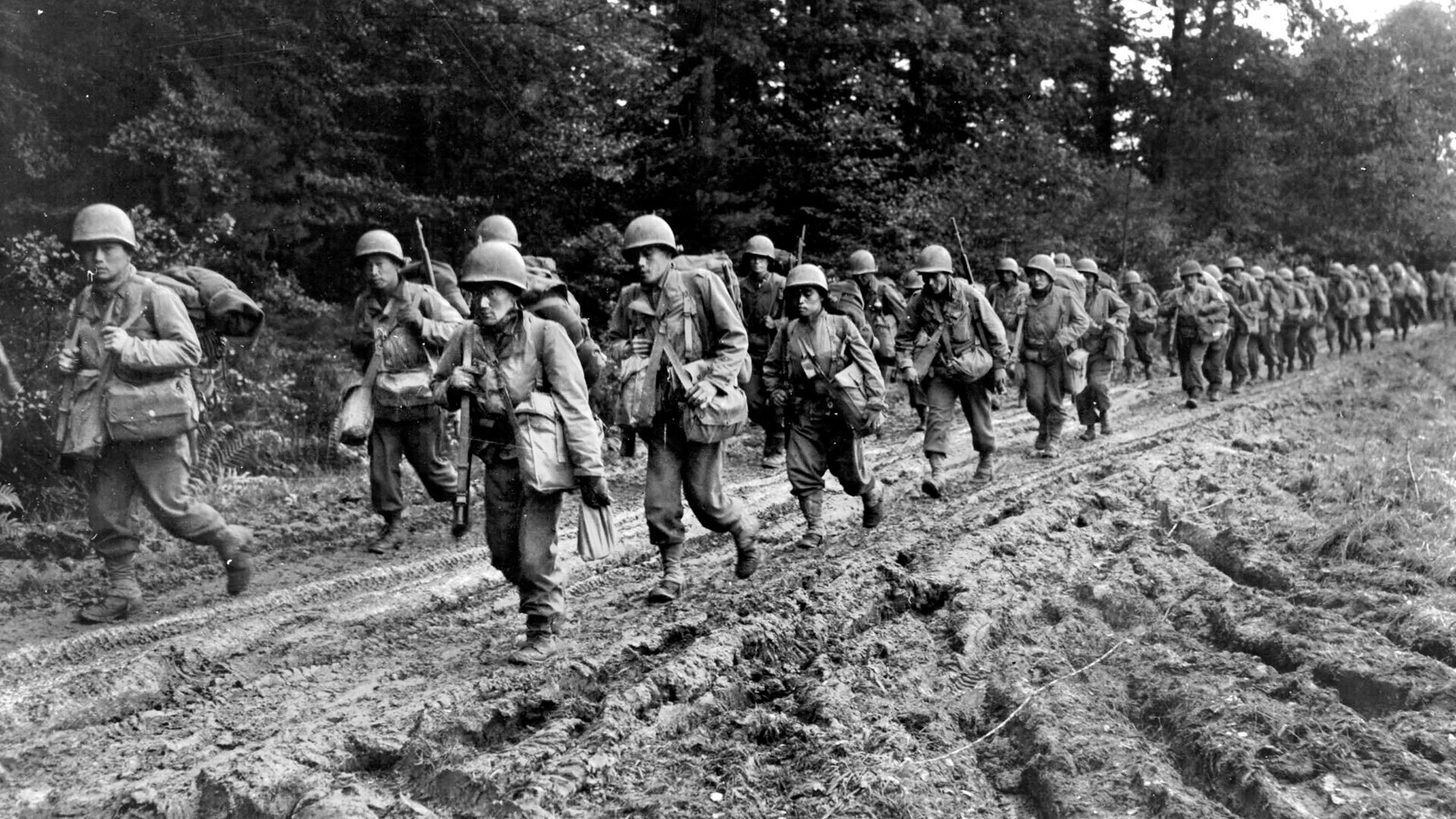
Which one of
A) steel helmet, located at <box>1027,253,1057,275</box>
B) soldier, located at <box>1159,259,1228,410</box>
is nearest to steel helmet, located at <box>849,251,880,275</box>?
steel helmet, located at <box>1027,253,1057,275</box>

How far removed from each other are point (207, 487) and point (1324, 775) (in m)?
9.01

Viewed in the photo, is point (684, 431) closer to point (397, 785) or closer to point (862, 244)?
point (397, 785)

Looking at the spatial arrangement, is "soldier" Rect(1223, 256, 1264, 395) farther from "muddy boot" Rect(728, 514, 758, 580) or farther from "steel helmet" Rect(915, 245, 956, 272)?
"muddy boot" Rect(728, 514, 758, 580)

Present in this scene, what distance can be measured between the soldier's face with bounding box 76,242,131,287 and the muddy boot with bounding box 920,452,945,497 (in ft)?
20.4

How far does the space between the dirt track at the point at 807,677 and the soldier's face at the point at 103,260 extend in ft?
6.37

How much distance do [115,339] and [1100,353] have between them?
35.6ft

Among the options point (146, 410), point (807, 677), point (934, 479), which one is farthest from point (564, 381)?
point (934, 479)

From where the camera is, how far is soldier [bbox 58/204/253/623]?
22.1 ft

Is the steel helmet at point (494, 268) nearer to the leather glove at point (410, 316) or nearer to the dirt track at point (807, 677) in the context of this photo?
the dirt track at point (807, 677)

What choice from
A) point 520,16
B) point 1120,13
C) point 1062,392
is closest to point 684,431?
point 1062,392

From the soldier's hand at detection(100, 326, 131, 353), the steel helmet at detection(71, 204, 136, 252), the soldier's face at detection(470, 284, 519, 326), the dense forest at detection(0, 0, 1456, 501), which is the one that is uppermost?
the dense forest at detection(0, 0, 1456, 501)

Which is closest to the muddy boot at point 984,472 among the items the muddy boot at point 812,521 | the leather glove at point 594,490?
the muddy boot at point 812,521

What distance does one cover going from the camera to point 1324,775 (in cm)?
430

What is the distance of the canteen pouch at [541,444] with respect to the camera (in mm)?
5887
